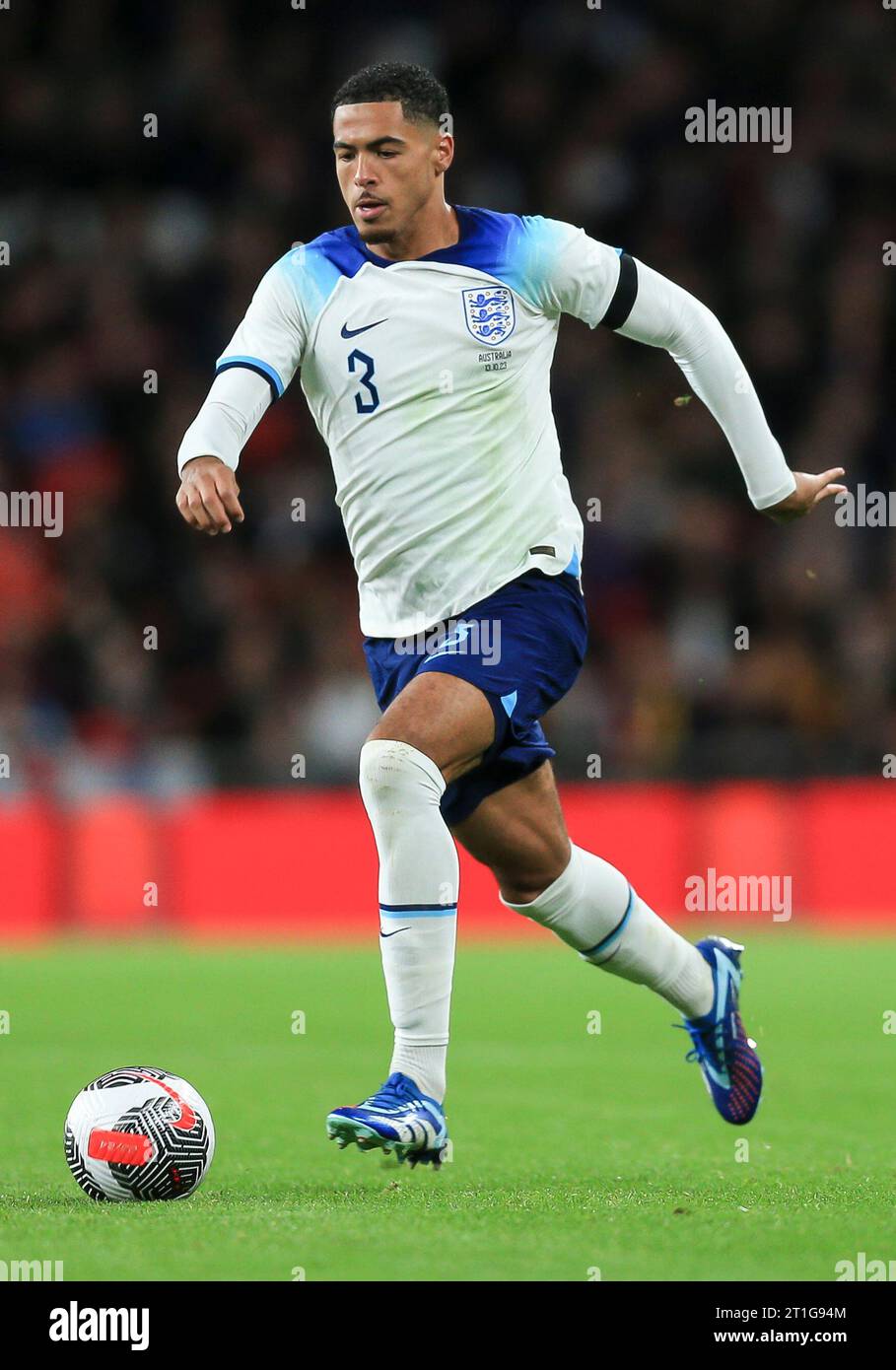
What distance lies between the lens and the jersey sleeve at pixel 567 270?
508 centimetres

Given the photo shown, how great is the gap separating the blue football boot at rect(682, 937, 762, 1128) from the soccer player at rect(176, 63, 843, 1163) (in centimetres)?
53

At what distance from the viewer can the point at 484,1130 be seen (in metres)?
5.81

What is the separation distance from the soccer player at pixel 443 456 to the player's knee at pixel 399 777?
0.06 feet

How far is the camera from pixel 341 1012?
918 cm

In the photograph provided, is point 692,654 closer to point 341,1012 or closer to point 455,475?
point 341,1012

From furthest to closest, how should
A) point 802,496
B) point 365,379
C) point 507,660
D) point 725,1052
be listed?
1. point 725,1052
2. point 802,496
3. point 365,379
4. point 507,660

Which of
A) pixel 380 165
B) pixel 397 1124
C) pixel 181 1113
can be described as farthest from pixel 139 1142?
pixel 380 165

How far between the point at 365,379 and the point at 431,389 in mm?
156

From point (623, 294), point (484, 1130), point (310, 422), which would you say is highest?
point (310, 422)

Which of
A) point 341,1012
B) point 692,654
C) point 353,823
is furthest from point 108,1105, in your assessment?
point 692,654

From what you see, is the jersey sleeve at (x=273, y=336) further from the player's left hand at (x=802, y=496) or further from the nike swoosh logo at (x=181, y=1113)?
the nike swoosh logo at (x=181, y=1113)

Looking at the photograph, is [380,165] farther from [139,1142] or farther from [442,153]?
[139,1142]

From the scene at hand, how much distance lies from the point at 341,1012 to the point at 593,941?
399 centimetres

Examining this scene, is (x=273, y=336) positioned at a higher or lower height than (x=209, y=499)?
higher
